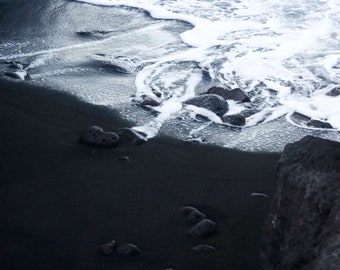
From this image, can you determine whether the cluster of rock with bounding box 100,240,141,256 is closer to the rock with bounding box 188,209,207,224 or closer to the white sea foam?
the rock with bounding box 188,209,207,224

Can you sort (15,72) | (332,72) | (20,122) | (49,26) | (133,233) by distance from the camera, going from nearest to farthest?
(133,233) < (20,122) < (15,72) < (332,72) < (49,26)

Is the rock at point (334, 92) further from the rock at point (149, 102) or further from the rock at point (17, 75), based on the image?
the rock at point (17, 75)

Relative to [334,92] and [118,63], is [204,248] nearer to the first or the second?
[334,92]

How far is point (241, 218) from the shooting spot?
4.16 m

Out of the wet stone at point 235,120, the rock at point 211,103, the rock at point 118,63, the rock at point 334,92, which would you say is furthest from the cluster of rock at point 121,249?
the rock at point 334,92

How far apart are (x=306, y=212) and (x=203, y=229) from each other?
1106 mm

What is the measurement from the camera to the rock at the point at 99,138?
5012mm

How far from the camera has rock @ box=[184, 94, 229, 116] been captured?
19.8 feet

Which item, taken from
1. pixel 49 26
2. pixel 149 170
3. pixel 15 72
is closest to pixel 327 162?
pixel 149 170

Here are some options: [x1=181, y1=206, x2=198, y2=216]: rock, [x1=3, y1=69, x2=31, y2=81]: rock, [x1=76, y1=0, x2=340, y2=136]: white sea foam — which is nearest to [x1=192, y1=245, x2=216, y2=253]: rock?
[x1=181, y1=206, x2=198, y2=216]: rock

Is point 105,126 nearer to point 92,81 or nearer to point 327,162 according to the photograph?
point 92,81

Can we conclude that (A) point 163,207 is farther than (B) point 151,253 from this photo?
Yes

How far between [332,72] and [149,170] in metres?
3.88

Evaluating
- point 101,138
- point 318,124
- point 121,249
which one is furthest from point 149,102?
point 121,249
